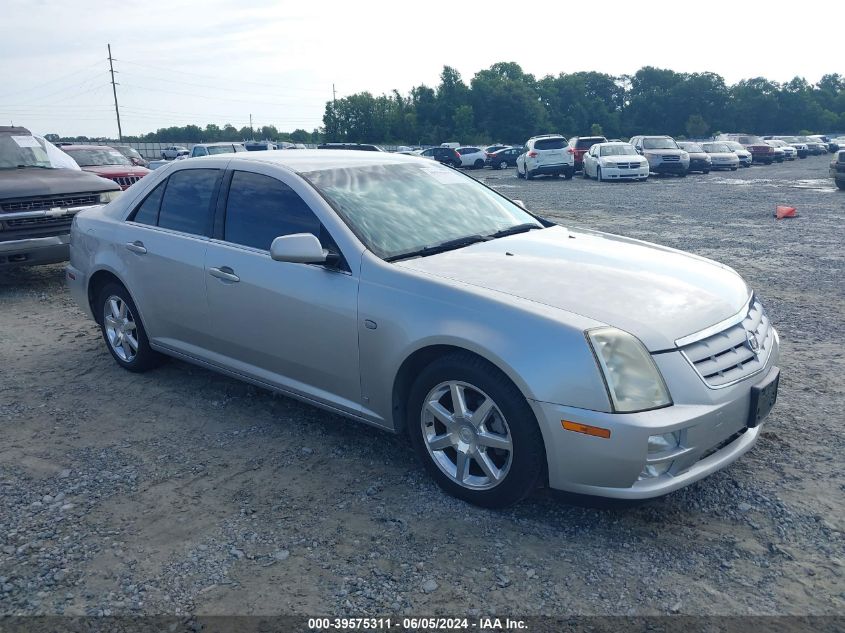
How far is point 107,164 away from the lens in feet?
50.0

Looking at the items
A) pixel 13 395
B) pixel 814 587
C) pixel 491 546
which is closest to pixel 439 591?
pixel 491 546

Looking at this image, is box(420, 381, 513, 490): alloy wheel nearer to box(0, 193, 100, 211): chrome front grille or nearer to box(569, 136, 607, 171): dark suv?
box(0, 193, 100, 211): chrome front grille

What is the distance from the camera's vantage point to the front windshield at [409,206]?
13.0 ft

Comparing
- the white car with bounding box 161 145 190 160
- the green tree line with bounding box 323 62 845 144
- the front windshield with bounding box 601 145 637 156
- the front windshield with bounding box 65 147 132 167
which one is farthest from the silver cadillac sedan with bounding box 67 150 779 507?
the green tree line with bounding box 323 62 845 144

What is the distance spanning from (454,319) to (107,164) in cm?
1416

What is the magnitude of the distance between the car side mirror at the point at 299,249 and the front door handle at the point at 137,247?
1702 millimetres

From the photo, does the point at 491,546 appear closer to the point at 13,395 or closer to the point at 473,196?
the point at 473,196

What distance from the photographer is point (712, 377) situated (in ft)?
10.3

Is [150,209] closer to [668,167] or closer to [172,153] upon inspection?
[668,167]

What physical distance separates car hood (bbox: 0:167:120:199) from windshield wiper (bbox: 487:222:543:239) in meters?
6.36

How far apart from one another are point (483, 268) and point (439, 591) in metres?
1.60

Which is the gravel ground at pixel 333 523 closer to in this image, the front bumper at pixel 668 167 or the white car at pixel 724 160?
the front bumper at pixel 668 167

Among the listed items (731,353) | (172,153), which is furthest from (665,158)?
(172,153)

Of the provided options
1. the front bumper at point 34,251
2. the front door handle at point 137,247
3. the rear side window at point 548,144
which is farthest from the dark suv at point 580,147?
the front door handle at point 137,247
